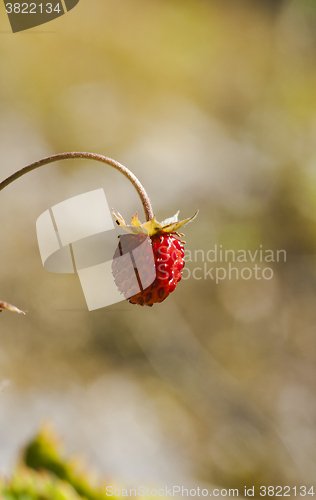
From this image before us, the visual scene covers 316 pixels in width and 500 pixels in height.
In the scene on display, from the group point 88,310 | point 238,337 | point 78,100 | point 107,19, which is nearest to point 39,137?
point 78,100

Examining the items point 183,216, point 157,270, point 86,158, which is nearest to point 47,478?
point 157,270

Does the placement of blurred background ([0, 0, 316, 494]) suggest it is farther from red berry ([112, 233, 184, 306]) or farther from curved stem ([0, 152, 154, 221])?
curved stem ([0, 152, 154, 221])

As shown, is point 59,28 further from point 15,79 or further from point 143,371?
point 143,371

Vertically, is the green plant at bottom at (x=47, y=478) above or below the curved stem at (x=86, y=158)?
below

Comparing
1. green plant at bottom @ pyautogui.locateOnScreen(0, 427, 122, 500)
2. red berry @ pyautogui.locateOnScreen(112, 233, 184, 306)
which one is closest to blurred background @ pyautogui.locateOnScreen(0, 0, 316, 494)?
green plant at bottom @ pyautogui.locateOnScreen(0, 427, 122, 500)

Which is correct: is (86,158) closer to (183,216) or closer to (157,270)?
(157,270)

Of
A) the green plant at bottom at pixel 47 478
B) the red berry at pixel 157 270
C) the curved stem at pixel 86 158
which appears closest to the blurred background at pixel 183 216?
the green plant at bottom at pixel 47 478

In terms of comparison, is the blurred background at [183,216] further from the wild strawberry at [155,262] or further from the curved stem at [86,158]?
the curved stem at [86,158]
